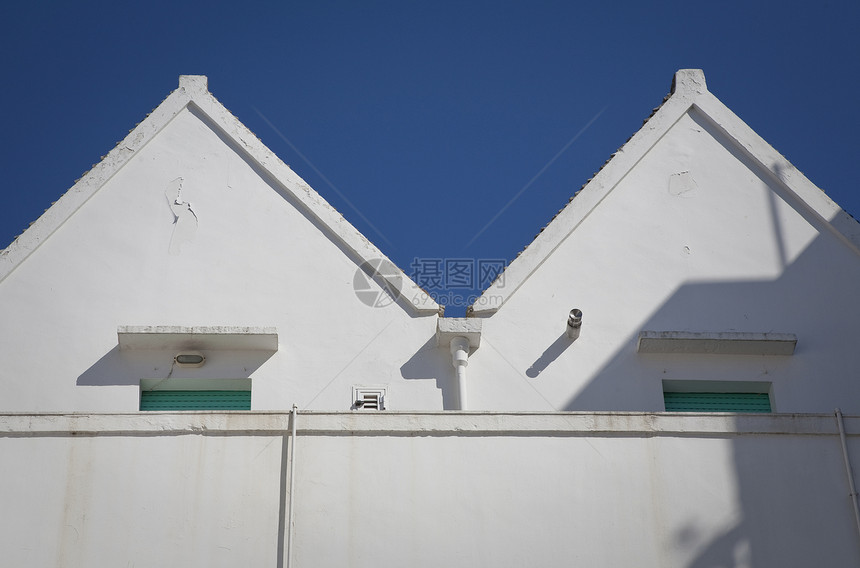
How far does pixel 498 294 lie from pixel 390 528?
4.98m

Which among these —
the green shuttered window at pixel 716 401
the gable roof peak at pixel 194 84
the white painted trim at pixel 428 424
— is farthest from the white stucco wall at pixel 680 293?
the gable roof peak at pixel 194 84

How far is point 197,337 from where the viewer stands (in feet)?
57.9

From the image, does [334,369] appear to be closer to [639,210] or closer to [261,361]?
[261,361]

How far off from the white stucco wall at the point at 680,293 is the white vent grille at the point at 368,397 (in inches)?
45.5

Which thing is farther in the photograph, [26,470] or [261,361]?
[261,361]

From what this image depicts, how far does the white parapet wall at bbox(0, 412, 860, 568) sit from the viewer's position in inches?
554

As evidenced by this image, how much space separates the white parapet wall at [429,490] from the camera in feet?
46.2

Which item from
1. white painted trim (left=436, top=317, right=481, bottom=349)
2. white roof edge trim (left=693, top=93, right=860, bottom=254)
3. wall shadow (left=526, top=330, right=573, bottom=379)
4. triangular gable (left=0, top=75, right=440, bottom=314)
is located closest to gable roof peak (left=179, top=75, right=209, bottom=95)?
triangular gable (left=0, top=75, right=440, bottom=314)

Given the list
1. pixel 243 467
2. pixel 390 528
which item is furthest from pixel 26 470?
pixel 390 528

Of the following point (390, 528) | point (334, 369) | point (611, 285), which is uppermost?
point (611, 285)

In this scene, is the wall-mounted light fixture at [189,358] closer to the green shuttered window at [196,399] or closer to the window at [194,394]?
the window at [194,394]

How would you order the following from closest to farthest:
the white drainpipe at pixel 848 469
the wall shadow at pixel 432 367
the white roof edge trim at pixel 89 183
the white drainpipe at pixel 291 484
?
the white drainpipe at pixel 291 484, the white drainpipe at pixel 848 469, the wall shadow at pixel 432 367, the white roof edge trim at pixel 89 183

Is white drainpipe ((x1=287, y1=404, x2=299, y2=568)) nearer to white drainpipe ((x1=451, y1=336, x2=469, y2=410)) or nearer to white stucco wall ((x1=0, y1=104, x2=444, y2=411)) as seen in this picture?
white stucco wall ((x1=0, y1=104, x2=444, y2=411))

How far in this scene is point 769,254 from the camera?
19.1 m
